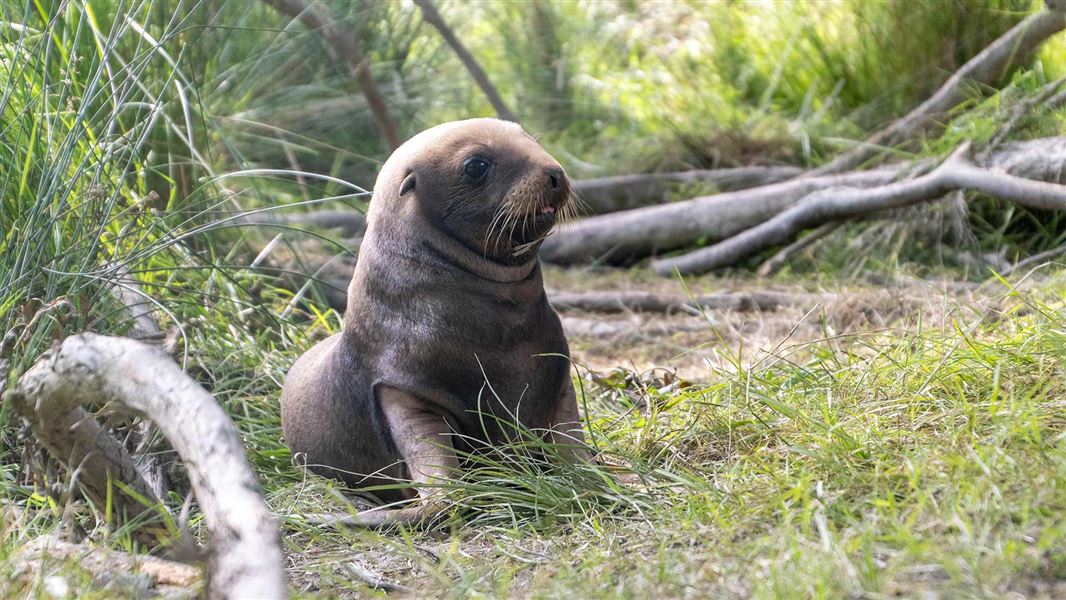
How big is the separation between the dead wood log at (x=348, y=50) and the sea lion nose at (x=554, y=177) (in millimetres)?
2438

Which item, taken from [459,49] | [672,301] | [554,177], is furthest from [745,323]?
[554,177]

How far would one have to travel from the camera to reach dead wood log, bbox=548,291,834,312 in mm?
5703

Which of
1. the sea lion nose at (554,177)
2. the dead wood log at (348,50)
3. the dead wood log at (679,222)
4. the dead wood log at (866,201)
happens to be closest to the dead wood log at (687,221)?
the dead wood log at (679,222)

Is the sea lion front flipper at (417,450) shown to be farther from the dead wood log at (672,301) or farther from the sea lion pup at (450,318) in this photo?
the dead wood log at (672,301)

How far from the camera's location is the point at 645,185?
298 inches

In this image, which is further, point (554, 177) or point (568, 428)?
point (568, 428)

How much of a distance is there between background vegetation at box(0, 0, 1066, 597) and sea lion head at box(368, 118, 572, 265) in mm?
324

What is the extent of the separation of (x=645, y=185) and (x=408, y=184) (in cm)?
425

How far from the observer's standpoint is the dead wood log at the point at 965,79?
5953mm

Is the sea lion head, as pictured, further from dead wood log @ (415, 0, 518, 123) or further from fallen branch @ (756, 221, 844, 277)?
fallen branch @ (756, 221, 844, 277)

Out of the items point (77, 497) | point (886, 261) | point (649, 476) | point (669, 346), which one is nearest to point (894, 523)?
point (649, 476)

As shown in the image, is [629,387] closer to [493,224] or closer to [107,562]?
[493,224]

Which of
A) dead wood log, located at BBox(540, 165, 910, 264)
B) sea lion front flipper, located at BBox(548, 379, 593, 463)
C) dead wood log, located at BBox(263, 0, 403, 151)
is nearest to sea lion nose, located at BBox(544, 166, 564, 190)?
sea lion front flipper, located at BBox(548, 379, 593, 463)

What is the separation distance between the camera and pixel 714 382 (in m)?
3.74
